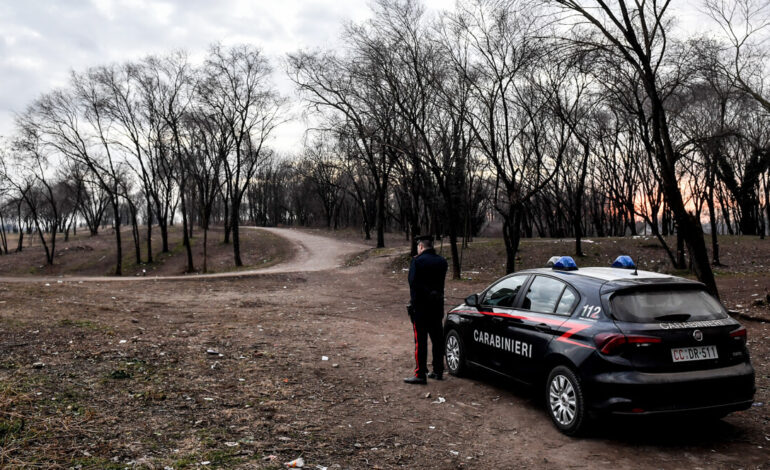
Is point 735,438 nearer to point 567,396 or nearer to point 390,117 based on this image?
point 567,396

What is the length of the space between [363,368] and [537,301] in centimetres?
312

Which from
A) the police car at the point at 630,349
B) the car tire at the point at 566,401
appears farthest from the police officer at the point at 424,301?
the car tire at the point at 566,401

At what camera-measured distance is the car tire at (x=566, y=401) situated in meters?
4.87

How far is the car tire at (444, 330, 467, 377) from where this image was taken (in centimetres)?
719

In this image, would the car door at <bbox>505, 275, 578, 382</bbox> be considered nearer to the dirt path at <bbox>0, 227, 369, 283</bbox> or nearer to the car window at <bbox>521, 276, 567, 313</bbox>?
the car window at <bbox>521, 276, 567, 313</bbox>

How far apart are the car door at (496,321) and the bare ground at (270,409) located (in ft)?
1.59

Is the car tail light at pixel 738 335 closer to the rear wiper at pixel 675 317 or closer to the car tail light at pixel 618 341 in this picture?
the rear wiper at pixel 675 317

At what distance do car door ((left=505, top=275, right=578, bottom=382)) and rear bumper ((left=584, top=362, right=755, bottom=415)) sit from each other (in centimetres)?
79

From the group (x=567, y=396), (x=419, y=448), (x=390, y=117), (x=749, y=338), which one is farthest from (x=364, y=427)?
(x=390, y=117)

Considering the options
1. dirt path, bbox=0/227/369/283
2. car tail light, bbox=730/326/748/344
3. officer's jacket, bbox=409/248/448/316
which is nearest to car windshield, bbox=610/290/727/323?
car tail light, bbox=730/326/748/344

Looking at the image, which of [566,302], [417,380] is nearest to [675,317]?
[566,302]

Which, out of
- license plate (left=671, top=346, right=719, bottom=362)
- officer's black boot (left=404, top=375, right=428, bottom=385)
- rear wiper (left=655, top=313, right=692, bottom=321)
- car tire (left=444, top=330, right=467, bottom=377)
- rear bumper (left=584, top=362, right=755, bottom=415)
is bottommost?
officer's black boot (left=404, top=375, right=428, bottom=385)

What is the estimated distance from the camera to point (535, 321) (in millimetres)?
5719

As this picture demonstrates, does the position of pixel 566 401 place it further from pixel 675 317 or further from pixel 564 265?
pixel 564 265
